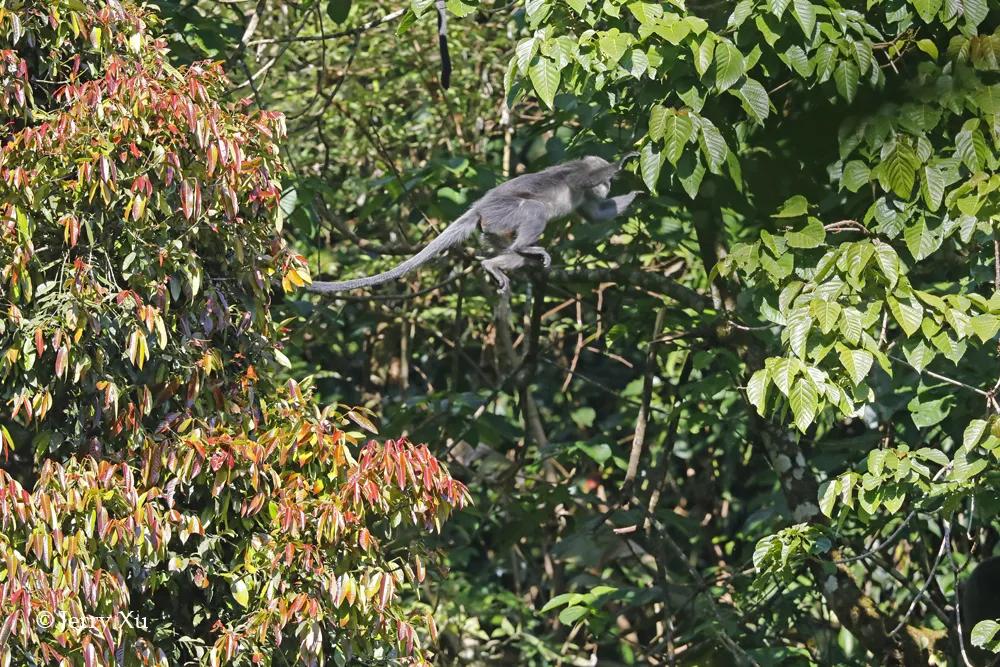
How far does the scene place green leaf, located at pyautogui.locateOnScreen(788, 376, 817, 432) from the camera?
3.58 m

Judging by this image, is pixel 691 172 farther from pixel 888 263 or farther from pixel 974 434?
pixel 974 434

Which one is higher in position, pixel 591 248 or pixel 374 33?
pixel 374 33

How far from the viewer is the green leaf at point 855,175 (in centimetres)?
415

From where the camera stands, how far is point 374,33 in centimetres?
790

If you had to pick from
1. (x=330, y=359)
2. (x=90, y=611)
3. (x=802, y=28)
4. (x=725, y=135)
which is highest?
(x=802, y=28)

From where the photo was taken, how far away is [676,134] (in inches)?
155

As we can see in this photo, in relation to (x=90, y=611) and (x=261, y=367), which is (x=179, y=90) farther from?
(x=90, y=611)

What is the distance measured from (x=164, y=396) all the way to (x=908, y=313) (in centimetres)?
218

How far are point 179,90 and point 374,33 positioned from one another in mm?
4375

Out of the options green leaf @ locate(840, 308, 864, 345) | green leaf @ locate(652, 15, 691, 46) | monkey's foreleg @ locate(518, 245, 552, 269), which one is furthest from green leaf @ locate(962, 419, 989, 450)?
monkey's foreleg @ locate(518, 245, 552, 269)

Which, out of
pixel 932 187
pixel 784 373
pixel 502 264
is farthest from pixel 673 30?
pixel 502 264

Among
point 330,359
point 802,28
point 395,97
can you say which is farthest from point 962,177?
point 330,359

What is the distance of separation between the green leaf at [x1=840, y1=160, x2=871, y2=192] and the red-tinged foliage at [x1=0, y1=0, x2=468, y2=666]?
1.64 meters

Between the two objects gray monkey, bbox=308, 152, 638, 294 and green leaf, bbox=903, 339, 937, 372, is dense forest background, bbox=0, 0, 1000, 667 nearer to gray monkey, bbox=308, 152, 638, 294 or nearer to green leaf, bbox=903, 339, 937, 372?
green leaf, bbox=903, 339, 937, 372
